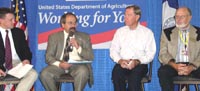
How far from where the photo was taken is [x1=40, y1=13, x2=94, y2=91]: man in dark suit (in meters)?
4.76

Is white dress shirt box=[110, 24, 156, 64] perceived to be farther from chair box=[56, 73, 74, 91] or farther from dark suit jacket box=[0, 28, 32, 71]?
dark suit jacket box=[0, 28, 32, 71]

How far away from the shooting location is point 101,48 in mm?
5680

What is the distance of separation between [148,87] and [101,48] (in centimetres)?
89

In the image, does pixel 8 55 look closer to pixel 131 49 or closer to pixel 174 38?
pixel 131 49

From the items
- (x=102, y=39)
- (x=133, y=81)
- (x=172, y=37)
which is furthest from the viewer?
(x=102, y=39)

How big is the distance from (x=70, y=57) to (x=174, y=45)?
133 cm

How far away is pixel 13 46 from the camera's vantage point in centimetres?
489

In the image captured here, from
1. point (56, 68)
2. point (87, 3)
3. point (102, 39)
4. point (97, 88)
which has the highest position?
point (87, 3)

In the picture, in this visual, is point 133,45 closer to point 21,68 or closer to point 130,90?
point 130,90

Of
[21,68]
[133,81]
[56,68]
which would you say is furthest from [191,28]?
[21,68]

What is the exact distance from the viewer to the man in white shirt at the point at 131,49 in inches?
183

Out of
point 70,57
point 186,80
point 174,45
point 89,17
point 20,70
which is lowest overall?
point 186,80

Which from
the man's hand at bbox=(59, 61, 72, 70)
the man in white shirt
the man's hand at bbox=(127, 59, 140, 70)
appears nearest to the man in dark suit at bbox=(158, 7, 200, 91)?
the man in white shirt

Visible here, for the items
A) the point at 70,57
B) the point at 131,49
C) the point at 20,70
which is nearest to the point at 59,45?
the point at 70,57
